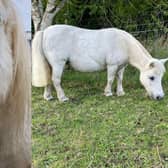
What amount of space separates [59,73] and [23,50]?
4.06 metres

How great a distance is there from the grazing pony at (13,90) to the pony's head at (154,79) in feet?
12.5

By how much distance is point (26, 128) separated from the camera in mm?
875

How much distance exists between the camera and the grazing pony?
732mm

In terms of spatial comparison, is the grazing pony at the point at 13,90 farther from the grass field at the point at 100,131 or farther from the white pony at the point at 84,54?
the white pony at the point at 84,54

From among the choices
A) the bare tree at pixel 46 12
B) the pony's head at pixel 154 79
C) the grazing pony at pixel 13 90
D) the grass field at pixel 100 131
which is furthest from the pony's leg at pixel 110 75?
the grazing pony at pixel 13 90

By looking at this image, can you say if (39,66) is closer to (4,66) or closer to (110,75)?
(110,75)

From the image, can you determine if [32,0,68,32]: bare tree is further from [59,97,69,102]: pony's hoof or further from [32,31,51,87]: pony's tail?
[59,97,69,102]: pony's hoof

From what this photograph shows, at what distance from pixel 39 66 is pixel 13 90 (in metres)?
4.05

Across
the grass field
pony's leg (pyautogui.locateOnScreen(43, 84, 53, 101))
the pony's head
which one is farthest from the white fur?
pony's leg (pyautogui.locateOnScreen(43, 84, 53, 101))

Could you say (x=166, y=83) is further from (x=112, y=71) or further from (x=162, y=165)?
(x=162, y=165)

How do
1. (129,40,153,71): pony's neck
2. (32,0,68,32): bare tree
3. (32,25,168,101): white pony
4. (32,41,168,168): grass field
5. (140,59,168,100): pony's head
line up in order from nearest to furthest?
(32,41,168,168): grass field < (140,59,168,100): pony's head < (32,25,168,101): white pony < (129,40,153,71): pony's neck < (32,0,68,32): bare tree

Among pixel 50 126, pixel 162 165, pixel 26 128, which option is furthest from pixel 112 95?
pixel 26 128


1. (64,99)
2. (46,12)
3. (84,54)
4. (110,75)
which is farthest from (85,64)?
(46,12)

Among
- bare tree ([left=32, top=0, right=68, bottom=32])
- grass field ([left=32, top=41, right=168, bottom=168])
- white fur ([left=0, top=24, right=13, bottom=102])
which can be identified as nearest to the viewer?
white fur ([left=0, top=24, right=13, bottom=102])
